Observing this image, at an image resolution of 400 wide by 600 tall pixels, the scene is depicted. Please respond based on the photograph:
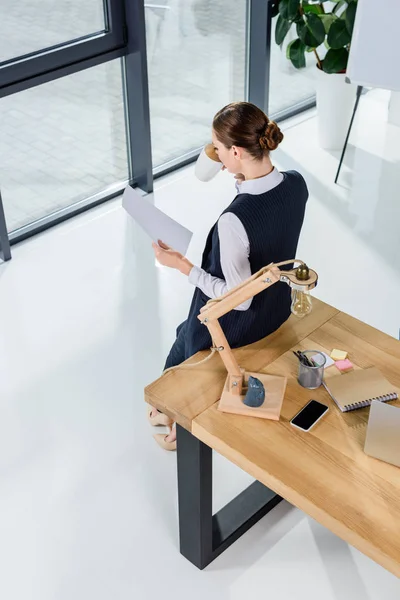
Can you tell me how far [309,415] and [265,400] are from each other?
139 millimetres

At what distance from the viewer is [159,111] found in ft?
17.9

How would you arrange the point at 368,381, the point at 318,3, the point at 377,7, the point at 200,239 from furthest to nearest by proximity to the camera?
1. the point at 318,3
2. the point at 200,239
3. the point at 368,381
4. the point at 377,7

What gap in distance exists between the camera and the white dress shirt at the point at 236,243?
250 centimetres

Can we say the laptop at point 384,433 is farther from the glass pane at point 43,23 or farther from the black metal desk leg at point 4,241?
the glass pane at point 43,23

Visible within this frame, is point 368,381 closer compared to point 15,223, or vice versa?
point 368,381

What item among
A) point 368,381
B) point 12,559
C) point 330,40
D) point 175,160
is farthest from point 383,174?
point 12,559

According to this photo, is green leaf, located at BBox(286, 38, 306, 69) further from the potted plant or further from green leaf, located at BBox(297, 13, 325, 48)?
green leaf, located at BBox(297, 13, 325, 48)

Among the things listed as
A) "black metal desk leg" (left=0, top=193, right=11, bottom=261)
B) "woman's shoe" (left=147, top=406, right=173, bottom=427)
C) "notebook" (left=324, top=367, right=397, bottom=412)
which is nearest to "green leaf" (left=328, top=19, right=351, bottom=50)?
"black metal desk leg" (left=0, top=193, right=11, bottom=261)

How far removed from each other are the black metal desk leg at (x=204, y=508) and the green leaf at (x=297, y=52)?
10.6ft

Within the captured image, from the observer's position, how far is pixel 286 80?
20.1 ft

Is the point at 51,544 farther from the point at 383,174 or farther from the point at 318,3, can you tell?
the point at 318,3

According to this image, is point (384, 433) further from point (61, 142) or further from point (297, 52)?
point (297, 52)

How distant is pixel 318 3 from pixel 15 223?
2.48 m

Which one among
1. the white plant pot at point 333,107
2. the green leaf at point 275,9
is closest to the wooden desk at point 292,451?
the white plant pot at point 333,107
